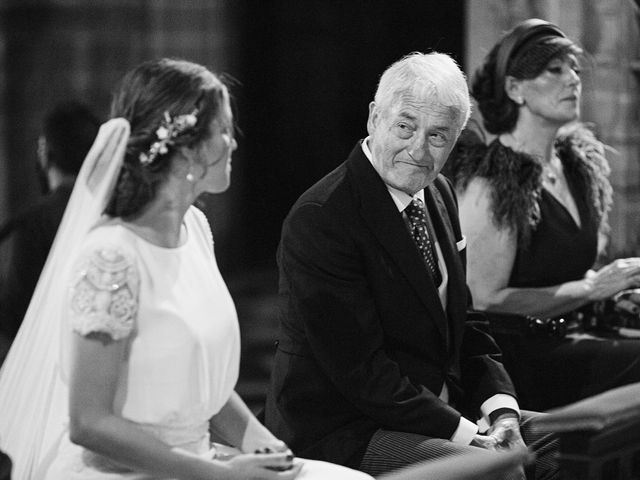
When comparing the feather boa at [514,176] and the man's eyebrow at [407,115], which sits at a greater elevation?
the man's eyebrow at [407,115]

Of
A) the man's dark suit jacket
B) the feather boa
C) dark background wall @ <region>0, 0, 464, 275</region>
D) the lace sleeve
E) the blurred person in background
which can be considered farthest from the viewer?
dark background wall @ <region>0, 0, 464, 275</region>

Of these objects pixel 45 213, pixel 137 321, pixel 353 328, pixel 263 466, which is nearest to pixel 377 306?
pixel 353 328

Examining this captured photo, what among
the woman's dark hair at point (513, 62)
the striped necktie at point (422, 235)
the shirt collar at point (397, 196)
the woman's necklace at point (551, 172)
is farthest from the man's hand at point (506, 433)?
the woman's dark hair at point (513, 62)

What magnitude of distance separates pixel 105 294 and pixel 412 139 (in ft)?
3.65

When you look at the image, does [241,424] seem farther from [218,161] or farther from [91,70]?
[91,70]

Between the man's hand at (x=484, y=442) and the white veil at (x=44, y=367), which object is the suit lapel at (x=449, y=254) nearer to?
the man's hand at (x=484, y=442)

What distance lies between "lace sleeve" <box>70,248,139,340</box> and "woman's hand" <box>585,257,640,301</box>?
2058mm

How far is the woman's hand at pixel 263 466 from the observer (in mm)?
2465

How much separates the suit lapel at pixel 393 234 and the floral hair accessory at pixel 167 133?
2.64ft

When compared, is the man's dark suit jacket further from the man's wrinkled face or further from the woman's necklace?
the woman's necklace

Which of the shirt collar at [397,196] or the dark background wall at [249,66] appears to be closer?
the shirt collar at [397,196]

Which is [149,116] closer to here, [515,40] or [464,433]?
[464,433]

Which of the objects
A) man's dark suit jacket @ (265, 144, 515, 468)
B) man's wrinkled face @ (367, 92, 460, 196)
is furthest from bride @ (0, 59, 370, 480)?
man's wrinkled face @ (367, 92, 460, 196)

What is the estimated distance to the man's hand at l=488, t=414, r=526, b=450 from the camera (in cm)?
323
